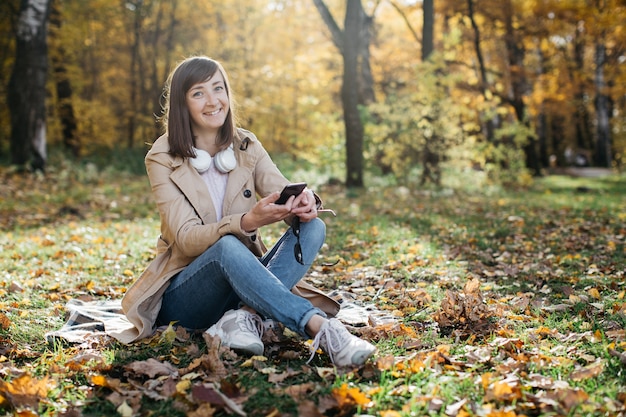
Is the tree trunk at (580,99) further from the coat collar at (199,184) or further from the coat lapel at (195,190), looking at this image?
the coat lapel at (195,190)

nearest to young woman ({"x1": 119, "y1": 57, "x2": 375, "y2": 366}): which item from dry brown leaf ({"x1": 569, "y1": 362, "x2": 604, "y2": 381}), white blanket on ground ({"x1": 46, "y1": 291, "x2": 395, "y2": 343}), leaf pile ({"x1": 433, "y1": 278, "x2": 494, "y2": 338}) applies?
white blanket on ground ({"x1": 46, "y1": 291, "x2": 395, "y2": 343})

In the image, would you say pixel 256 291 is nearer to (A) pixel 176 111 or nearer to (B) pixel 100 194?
(A) pixel 176 111

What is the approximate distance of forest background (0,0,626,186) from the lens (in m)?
12.3

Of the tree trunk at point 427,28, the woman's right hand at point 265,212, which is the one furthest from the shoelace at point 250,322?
the tree trunk at point 427,28

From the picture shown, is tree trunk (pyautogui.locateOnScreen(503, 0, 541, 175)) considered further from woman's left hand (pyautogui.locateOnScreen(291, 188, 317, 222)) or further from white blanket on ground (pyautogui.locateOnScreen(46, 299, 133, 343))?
white blanket on ground (pyautogui.locateOnScreen(46, 299, 133, 343))

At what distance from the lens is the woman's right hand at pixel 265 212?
9.59 ft

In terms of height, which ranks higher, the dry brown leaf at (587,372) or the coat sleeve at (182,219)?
the coat sleeve at (182,219)

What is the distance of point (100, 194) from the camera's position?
10.7 m

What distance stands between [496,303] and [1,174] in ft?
33.4

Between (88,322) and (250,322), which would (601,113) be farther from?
(88,322)

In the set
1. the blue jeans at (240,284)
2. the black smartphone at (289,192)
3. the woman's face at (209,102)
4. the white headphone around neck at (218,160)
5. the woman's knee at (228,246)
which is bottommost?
the blue jeans at (240,284)

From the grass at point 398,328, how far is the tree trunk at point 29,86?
436 cm

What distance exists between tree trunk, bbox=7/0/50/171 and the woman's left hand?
1003 cm

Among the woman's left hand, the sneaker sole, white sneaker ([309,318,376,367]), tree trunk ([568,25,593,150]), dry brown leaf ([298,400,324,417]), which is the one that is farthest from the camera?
tree trunk ([568,25,593,150])
